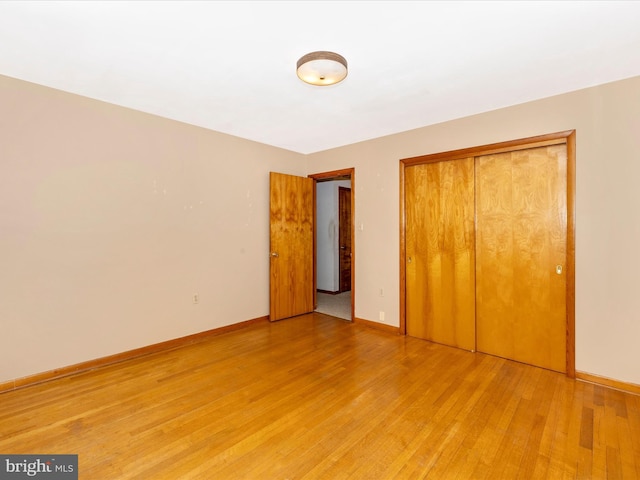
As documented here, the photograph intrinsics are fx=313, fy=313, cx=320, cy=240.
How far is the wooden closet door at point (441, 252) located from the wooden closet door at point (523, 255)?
0.11 m

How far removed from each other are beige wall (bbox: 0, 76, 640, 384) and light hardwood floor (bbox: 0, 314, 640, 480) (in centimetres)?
42

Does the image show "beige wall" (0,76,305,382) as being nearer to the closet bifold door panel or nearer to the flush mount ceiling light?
the flush mount ceiling light

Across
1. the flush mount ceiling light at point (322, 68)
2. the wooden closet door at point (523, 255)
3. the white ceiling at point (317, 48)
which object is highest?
the white ceiling at point (317, 48)

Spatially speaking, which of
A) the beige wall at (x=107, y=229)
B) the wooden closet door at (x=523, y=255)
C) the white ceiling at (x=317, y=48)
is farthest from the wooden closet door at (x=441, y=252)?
the beige wall at (x=107, y=229)

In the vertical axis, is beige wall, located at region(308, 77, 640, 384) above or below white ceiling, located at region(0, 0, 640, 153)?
below

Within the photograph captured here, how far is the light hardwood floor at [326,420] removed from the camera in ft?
5.74

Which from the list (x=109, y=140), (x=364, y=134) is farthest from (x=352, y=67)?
(x=109, y=140)

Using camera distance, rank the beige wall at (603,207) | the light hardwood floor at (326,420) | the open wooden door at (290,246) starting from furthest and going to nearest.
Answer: the open wooden door at (290,246), the beige wall at (603,207), the light hardwood floor at (326,420)

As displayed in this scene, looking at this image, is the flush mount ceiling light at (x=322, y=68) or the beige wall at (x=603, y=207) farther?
the beige wall at (x=603, y=207)

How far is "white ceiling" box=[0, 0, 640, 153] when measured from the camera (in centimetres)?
178

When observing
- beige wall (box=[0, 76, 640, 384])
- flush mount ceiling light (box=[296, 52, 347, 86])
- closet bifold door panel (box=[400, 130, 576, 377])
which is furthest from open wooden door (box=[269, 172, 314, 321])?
flush mount ceiling light (box=[296, 52, 347, 86])

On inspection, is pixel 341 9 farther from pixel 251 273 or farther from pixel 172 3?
pixel 251 273

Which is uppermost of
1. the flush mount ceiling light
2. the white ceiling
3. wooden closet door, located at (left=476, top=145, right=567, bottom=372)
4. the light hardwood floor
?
the white ceiling

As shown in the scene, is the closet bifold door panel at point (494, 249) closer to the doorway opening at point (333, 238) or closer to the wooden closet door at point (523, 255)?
the wooden closet door at point (523, 255)
